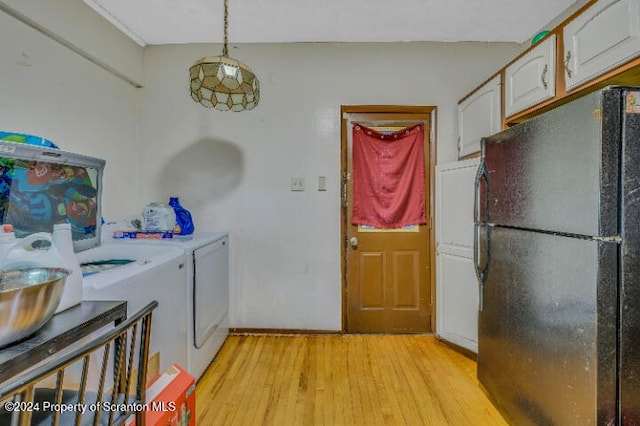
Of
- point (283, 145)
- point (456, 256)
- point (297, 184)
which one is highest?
point (283, 145)

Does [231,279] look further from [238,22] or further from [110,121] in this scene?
[238,22]

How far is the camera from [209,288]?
2551 mm

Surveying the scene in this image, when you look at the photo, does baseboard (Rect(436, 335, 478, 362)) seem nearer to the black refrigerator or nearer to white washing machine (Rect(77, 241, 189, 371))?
the black refrigerator

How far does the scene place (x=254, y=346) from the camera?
9.56 feet

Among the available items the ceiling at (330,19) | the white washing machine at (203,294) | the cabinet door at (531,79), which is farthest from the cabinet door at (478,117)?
the white washing machine at (203,294)

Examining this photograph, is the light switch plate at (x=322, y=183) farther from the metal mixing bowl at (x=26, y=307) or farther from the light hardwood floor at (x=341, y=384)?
the metal mixing bowl at (x=26, y=307)

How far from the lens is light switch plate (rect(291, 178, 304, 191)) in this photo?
312 cm

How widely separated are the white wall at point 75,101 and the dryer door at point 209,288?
0.90m

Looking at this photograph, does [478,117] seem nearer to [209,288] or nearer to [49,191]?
[209,288]

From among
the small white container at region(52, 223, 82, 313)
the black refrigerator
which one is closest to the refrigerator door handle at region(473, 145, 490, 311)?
the black refrigerator

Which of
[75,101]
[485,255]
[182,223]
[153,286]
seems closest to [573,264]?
[485,255]

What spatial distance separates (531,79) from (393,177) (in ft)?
4.17

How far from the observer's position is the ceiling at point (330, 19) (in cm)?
249

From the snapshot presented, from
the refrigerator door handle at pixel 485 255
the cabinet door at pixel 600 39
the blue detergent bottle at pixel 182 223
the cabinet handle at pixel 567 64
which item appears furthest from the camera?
the blue detergent bottle at pixel 182 223
